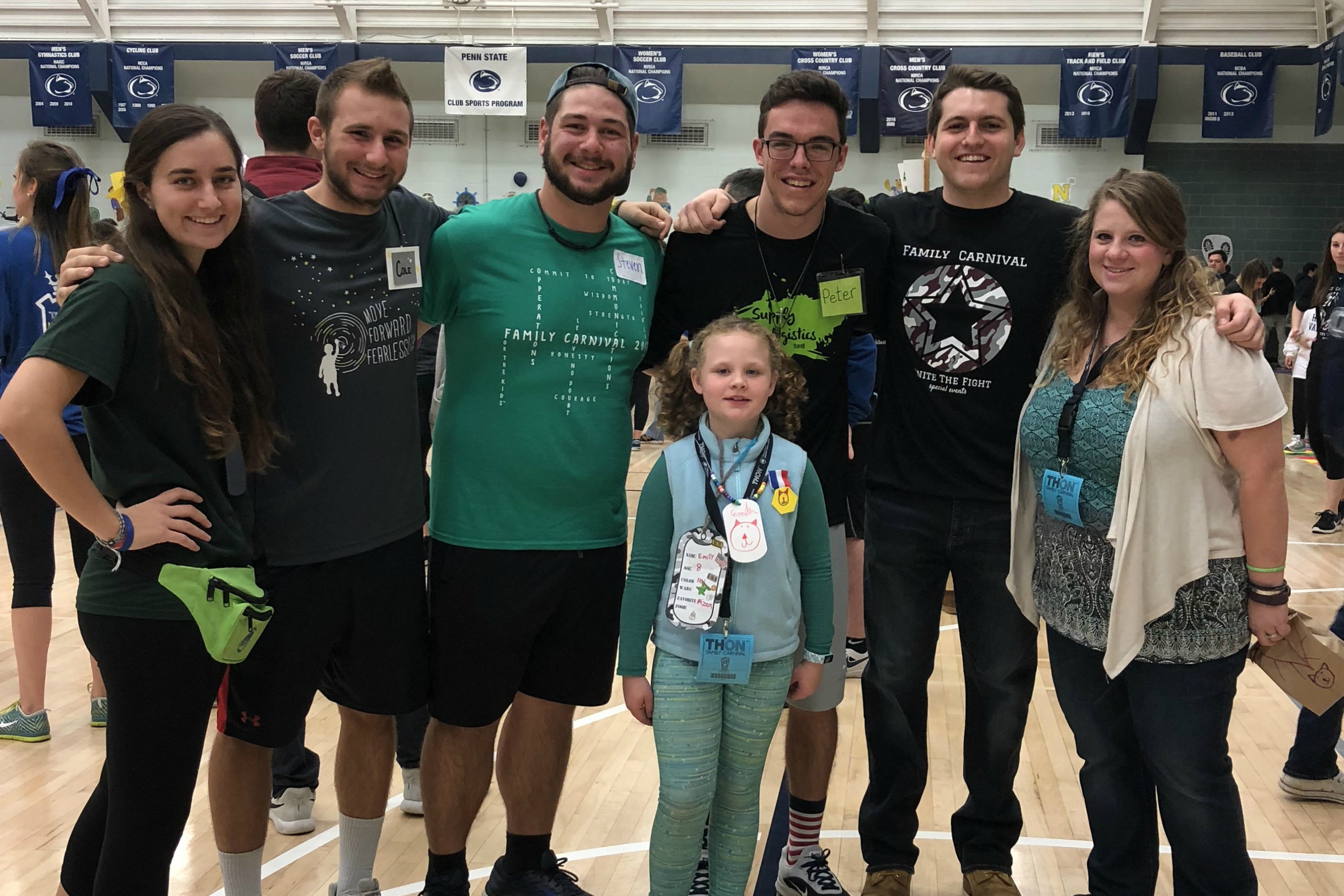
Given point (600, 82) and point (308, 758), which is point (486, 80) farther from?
point (600, 82)

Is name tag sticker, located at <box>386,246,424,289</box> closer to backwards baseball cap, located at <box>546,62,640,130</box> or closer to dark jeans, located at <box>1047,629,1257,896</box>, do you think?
backwards baseball cap, located at <box>546,62,640,130</box>

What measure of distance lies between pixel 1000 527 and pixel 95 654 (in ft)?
6.58

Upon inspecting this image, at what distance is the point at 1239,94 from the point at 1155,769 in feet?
46.5

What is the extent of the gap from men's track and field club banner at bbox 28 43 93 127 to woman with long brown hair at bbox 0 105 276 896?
1540cm

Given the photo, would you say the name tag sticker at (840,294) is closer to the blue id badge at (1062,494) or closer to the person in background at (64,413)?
the blue id badge at (1062,494)

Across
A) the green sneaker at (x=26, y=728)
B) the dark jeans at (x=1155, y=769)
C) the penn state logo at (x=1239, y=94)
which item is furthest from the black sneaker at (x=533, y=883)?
the penn state logo at (x=1239, y=94)

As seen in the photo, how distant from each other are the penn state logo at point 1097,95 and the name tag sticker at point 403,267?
13.6 metres

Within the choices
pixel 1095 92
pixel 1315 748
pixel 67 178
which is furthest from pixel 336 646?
pixel 1095 92

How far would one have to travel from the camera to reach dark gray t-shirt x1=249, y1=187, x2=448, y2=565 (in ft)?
7.68

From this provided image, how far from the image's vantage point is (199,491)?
208 centimetres

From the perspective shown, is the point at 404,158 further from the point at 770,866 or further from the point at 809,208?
the point at 770,866

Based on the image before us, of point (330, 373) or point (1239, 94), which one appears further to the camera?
point (1239, 94)

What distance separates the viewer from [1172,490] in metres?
2.22

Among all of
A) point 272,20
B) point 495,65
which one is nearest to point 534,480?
point 495,65
